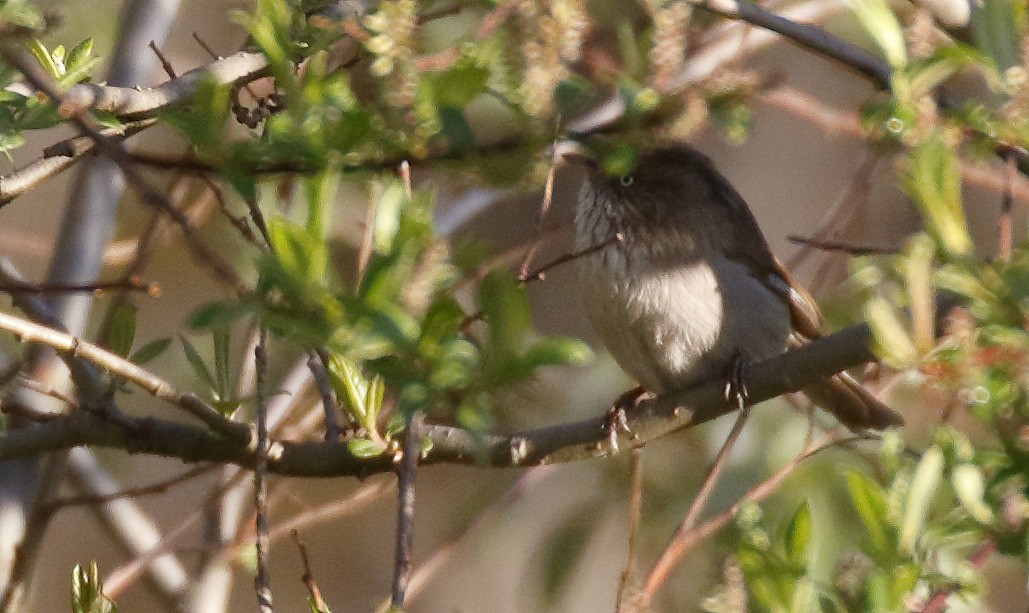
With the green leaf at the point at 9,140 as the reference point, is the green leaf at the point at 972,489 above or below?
below

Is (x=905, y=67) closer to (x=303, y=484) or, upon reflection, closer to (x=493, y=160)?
(x=493, y=160)

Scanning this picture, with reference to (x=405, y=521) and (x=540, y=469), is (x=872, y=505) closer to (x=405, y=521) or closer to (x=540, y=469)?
(x=405, y=521)

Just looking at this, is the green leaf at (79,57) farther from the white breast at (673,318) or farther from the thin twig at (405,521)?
the white breast at (673,318)

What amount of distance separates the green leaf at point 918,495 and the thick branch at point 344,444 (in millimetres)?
598

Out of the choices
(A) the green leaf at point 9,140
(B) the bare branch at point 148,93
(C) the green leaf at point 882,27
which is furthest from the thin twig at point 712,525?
(A) the green leaf at point 9,140

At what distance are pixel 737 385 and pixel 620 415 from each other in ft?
1.51

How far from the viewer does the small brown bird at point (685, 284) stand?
14.5 ft

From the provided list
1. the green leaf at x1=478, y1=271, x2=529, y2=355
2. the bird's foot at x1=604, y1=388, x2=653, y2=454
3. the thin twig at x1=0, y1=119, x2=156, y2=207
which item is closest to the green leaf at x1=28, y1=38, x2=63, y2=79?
the thin twig at x1=0, y1=119, x2=156, y2=207

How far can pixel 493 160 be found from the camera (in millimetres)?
2195

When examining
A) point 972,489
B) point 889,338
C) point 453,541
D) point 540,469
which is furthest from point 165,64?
point 540,469

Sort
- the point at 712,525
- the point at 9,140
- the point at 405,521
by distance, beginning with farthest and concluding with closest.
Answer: the point at 712,525, the point at 9,140, the point at 405,521

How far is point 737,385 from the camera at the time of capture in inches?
146

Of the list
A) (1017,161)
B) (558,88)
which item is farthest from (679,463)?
(558,88)

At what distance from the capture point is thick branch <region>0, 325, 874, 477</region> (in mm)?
3074
